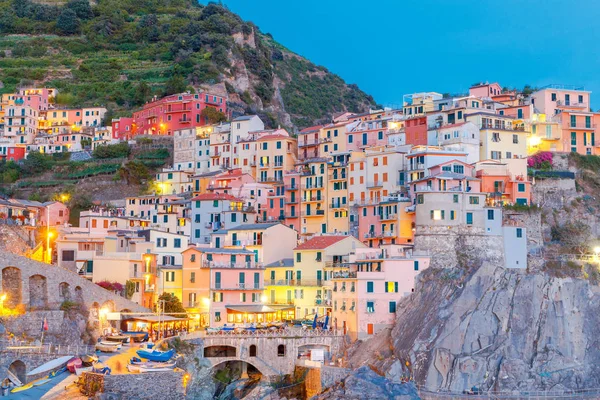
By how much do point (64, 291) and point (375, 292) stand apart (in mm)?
19711

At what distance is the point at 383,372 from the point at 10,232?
30424mm

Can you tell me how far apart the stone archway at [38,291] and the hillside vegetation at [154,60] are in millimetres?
52642

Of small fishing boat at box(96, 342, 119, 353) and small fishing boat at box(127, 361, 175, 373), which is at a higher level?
small fishing boat at box(96, 342, 119, 353)

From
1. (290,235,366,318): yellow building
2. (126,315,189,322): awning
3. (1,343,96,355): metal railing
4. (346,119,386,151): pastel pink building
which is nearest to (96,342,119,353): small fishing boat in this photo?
(1,343,96,355): metal railing

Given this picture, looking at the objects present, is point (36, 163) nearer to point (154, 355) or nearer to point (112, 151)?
point (112, 151)

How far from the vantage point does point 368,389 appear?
57.9 m

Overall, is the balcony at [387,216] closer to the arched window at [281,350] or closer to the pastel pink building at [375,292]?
the pastel pink building at [375,292]

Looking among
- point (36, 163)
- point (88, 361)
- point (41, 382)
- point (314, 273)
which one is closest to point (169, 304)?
point (314, 273)

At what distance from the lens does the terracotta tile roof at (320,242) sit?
7300cm

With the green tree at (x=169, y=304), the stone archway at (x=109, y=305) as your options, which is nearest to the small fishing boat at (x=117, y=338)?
the stone archway at (x=109, y=305)

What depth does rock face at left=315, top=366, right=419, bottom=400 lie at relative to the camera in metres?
57.6

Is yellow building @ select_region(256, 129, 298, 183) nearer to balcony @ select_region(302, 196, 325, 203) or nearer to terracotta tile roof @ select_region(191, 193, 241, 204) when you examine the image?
terracotta tile roof @ select_region(191, 193, 241, 204)

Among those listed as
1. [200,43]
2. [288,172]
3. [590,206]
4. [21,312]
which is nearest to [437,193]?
[590,206]

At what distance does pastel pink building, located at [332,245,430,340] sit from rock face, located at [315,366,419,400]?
22.1ft
